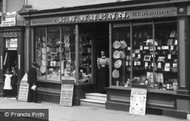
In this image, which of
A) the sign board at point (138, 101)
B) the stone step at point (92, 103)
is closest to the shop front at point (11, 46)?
the stone step at point (92, 103)

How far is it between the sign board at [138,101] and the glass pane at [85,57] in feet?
9.68

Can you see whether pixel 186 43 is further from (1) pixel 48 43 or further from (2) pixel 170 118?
(1) pixel 48 43

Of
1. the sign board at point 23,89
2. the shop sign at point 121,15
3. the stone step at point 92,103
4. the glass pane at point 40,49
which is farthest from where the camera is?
the glass pane at point 40,49

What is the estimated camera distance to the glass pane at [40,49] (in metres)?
13.9

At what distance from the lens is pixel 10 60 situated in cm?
1541

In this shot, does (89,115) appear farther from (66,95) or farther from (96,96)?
(66,95)

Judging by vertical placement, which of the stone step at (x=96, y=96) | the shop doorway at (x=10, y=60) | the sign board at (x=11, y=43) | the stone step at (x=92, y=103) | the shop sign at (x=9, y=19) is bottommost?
the stone step at (x=92, y=103)

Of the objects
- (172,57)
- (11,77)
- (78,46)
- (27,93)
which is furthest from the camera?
(11,77)

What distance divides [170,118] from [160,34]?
2.91 meters

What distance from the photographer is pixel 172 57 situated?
10.1 m

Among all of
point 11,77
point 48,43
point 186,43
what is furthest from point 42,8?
point 186,43

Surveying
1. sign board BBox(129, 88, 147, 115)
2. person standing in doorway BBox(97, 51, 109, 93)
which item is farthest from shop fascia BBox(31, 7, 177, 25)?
sign board BBox(129, 88, 147, 115)

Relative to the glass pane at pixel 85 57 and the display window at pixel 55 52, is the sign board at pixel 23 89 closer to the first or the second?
the display window at pixel 55 52

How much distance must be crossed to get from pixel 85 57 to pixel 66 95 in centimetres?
193
